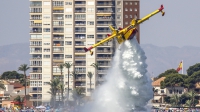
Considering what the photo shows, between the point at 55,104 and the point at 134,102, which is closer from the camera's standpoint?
the point at 134,102

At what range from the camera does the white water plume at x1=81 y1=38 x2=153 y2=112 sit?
5276 inches

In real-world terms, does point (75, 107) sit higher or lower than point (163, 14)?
lower

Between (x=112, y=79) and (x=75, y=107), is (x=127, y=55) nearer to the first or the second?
(x=112, y=79)

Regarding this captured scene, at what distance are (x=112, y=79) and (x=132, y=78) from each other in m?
5.13

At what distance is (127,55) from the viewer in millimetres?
134000

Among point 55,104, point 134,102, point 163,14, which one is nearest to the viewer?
point 163,14

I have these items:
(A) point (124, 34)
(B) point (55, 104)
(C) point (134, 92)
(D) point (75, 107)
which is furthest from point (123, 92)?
(B) point (55, 104)

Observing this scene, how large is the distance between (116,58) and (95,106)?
11.5m

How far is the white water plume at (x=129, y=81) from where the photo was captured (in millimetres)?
134000

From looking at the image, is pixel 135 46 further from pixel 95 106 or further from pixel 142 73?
pixel 95 106

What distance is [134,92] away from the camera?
441ft

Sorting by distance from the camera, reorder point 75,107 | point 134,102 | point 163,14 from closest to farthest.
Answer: point 163,14, point 134,102, point 75,107

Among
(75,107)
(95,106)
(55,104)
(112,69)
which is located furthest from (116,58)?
(55,104)

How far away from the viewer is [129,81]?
442 feet
